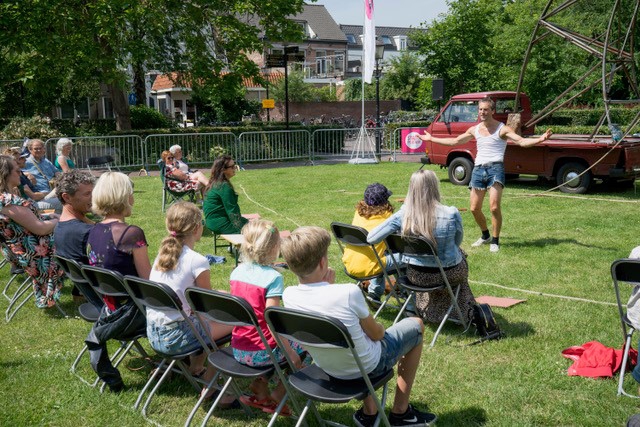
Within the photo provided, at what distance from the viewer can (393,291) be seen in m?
5.25

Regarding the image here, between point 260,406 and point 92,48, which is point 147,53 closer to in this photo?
point 92,48

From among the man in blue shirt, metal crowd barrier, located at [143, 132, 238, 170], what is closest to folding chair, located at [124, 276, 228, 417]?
the man in blue shirt

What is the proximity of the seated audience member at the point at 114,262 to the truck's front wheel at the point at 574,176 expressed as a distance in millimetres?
9849

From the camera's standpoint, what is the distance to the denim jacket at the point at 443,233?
4723mm

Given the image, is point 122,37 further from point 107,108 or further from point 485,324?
point 107,108

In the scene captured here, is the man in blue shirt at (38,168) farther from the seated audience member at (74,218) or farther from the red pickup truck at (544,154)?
the red pickup truck at (544,154)

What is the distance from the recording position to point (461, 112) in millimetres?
13938

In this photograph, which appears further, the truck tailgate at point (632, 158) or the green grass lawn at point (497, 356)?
the truck tailgate at point (632, 158)

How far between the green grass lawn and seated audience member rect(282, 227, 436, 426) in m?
0.66

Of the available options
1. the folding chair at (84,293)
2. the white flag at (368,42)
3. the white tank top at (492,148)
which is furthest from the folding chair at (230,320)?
the white flag at (368,42)

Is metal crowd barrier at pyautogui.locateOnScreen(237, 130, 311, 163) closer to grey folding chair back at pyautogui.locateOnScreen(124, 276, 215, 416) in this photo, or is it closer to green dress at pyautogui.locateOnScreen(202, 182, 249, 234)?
green dress at pyautogui.locateOnScreen(202, 182, 249, 234)

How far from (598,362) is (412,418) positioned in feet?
4.78

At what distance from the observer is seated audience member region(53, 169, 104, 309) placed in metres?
5.05

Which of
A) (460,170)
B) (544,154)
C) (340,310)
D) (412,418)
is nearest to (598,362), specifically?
(412,418)
